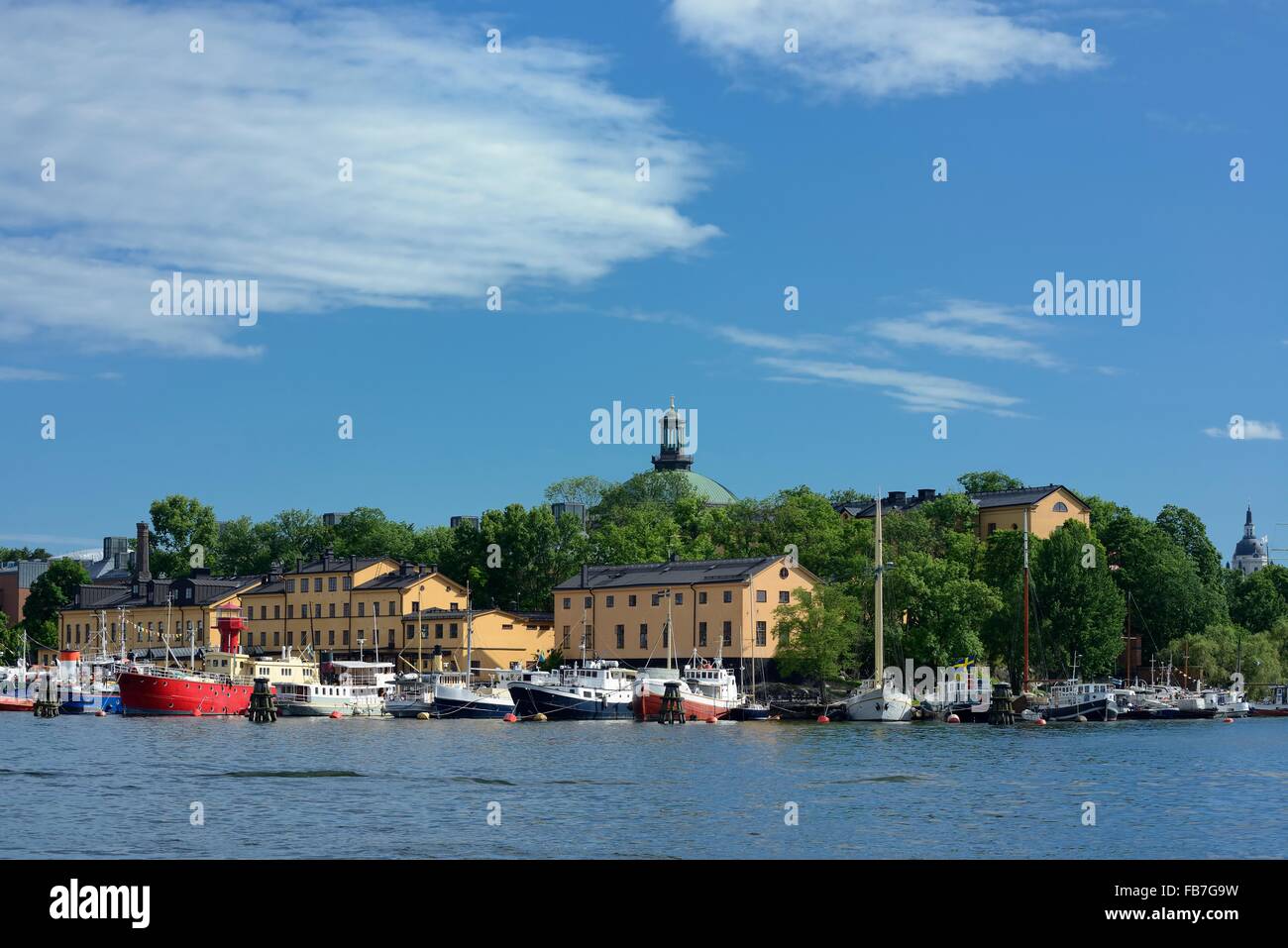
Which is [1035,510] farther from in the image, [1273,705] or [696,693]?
[696,693]

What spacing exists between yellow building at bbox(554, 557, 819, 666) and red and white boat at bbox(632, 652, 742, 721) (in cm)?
889

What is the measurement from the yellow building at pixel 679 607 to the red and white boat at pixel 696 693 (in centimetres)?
889

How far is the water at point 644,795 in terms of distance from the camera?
35.9 m

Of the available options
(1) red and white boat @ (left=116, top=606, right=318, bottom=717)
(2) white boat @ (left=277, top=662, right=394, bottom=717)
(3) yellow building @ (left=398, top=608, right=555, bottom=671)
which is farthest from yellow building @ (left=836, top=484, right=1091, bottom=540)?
(1) red and white boat @ (left=116, top=606, right=318, bottom=717)

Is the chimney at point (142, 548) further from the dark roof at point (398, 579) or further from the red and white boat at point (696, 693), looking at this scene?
the red and white boat at point (696, 693)

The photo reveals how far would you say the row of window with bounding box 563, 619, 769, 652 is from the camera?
11581 cm

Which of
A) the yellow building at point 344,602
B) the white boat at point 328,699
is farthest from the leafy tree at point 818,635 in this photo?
the yellow building at point 344,602

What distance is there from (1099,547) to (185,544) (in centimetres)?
11379

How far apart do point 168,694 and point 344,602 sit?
123 feet
